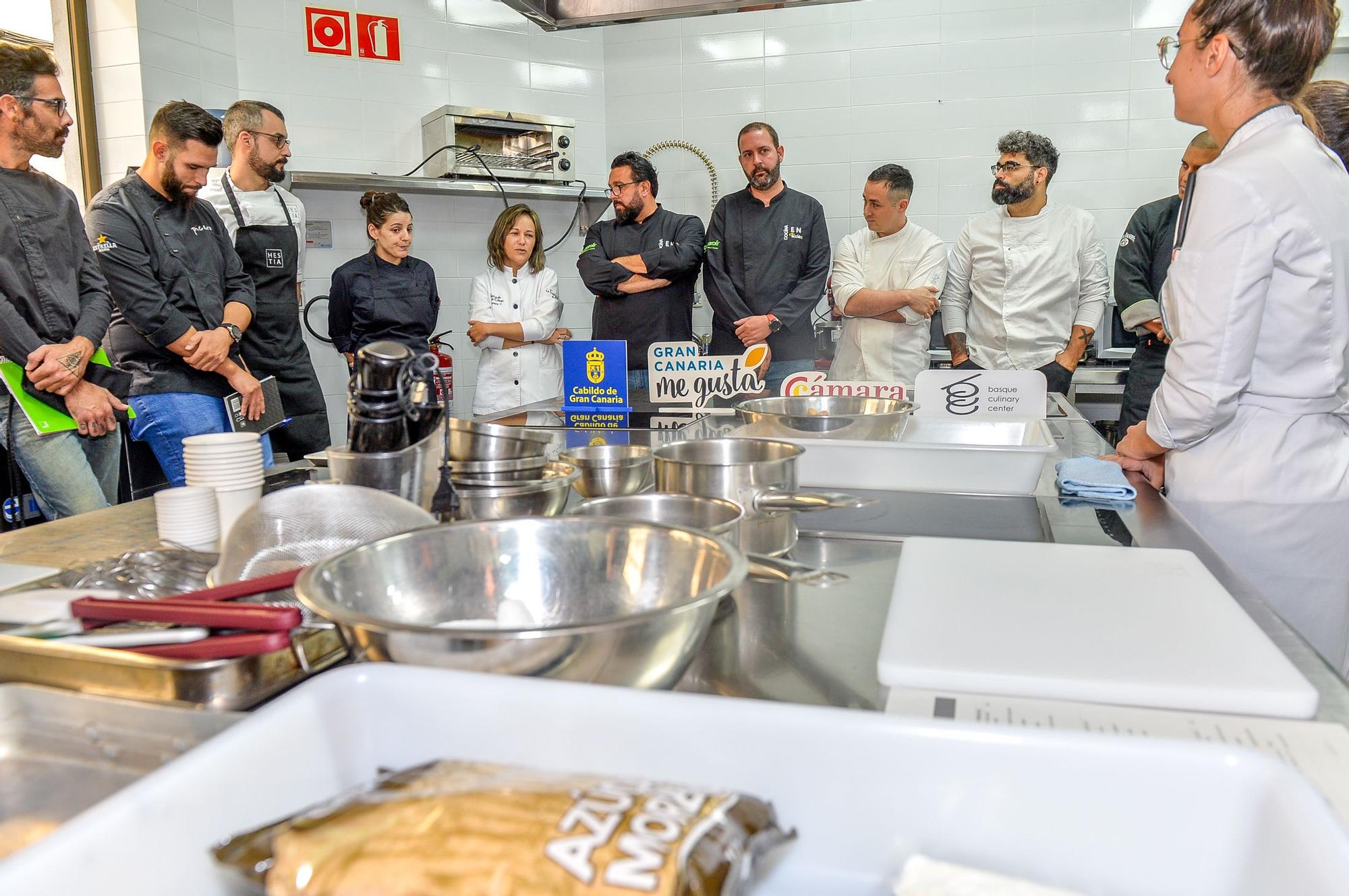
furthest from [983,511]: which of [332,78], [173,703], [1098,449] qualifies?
[332,78]

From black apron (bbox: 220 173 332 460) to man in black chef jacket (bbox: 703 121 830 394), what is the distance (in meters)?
1.79

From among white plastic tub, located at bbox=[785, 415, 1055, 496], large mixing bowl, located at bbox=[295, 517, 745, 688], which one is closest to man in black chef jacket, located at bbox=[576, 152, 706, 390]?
white plastic tub, located at bbox=[785, 415, 1055, 496]

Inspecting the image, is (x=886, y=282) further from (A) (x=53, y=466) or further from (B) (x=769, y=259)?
(A) (x=53, y=466)

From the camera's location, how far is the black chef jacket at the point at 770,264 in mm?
4145

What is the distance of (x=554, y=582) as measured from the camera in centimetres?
75

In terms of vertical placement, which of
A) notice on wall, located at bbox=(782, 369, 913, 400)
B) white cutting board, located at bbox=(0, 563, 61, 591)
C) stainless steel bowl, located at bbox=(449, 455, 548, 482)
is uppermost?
notice on wall, located at bbox=(782, 369, 913, 400)

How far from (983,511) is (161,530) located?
108 cm

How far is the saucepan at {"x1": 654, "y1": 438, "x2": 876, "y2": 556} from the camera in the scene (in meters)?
1.01

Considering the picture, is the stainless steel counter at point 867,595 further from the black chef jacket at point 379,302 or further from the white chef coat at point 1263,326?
the black chef jacket at point 379,302

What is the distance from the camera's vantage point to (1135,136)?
15.4 feet

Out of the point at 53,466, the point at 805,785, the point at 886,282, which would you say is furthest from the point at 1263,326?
the point at 53,466

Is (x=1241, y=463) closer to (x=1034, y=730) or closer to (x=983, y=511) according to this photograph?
(x=983, y=511)

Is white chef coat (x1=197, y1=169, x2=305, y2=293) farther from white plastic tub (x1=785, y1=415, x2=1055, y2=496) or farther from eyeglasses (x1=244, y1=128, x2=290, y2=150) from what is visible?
white plastic tub (x1=785, y1=415, x2=1055, y2=496)

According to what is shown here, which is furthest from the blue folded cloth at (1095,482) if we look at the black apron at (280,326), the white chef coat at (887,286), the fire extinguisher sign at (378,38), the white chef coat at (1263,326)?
the fire extinguisher sign at (378,38)
